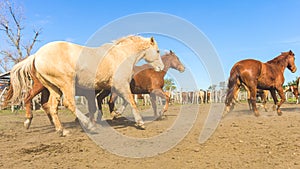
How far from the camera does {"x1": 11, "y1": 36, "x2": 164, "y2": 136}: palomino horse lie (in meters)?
5.22

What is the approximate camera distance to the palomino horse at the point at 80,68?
17.1 feet

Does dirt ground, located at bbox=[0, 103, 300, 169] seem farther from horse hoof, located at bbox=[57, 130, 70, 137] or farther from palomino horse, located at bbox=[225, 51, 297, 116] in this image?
palomino horse, located at bbox=[225, 51, 297, 116]

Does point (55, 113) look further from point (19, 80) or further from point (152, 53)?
point (152, 53)

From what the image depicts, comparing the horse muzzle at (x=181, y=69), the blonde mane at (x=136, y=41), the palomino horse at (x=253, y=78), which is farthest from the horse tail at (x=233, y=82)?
the blonde mane at (x=136, y=41)

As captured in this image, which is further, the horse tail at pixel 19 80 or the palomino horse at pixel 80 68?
the horse tail at pixel 19 80

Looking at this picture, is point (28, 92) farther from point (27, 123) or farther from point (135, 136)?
point (135, 136)

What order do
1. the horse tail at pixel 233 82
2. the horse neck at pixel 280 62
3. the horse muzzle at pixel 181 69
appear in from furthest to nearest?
1. the horse muzzle at pixel 181 69
2. the horse neck at pixel 280 62
3. the horse tail at pixel 233 82

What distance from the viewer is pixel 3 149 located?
4.62m

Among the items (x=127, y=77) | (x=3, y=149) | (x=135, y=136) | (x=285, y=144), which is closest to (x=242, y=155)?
(x=285, y=144)

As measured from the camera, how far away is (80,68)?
17.9ft

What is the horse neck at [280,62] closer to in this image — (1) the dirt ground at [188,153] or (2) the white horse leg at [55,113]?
(1) the dirt ground at [188,153]

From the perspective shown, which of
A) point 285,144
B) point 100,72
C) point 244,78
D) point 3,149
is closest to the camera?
point 285,144

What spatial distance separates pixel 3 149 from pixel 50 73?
5.61 ft

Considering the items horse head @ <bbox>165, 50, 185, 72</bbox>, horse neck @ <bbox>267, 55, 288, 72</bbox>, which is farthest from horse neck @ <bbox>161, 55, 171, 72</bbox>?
horse neck @ <bbox>267, 55, 288, 72</bbox>
